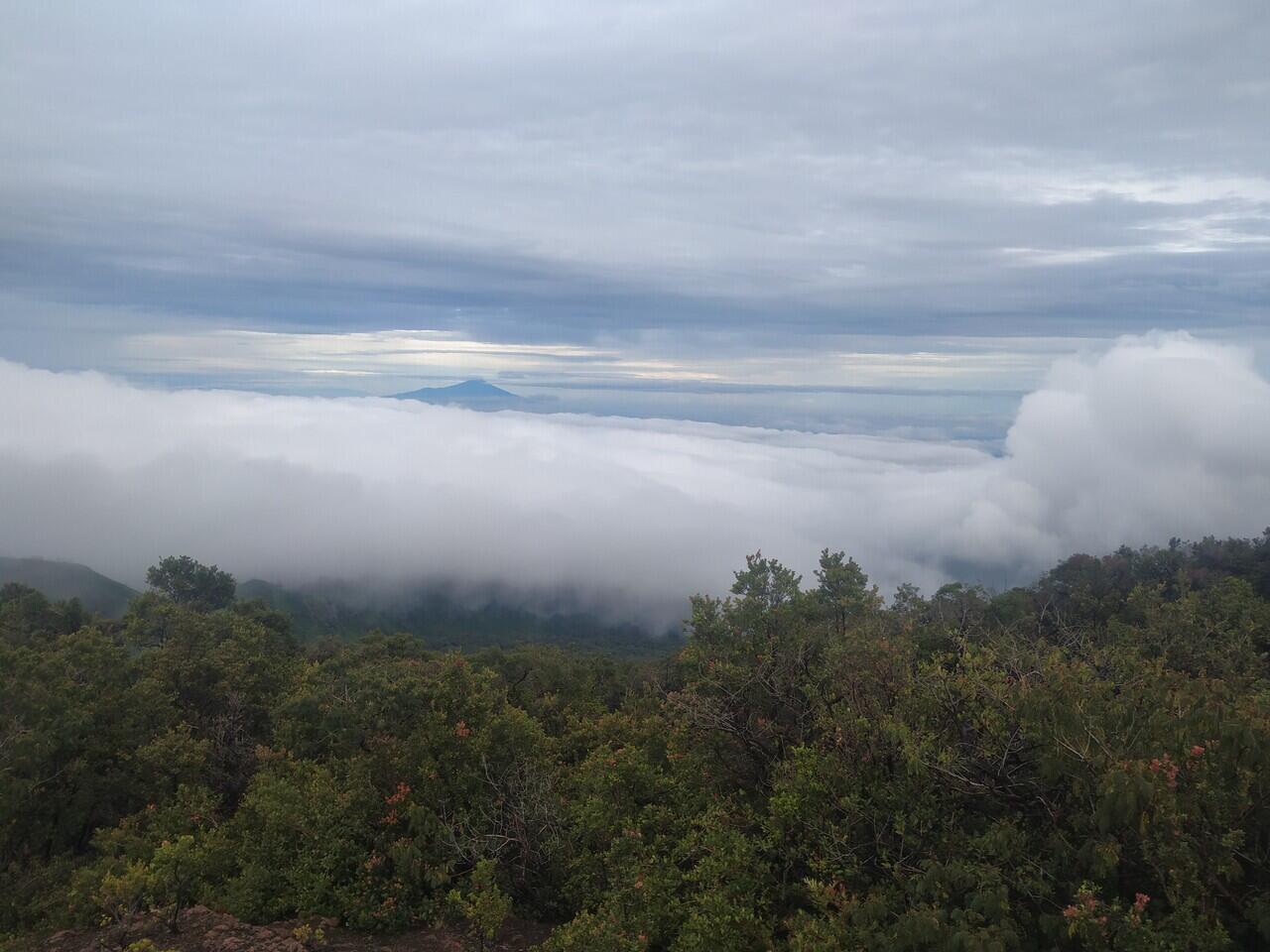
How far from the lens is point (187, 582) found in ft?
221

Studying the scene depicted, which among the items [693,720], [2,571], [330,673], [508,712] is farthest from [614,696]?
[2,571]

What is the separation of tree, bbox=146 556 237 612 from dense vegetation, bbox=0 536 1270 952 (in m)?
45.3

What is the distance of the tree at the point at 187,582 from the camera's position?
66.9m

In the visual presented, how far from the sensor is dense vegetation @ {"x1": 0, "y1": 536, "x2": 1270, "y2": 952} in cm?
948

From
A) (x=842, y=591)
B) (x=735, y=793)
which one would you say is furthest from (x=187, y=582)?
(x=735, y=793)

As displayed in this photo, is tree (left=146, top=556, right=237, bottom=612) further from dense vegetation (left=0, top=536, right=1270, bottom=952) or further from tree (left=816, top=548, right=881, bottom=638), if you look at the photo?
tree (left=816, top=548, right=881, bottom=638)

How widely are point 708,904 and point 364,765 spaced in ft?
28.6

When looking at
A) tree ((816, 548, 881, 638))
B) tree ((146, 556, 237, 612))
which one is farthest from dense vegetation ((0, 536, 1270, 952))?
tree ((146, 556, 237, 612))

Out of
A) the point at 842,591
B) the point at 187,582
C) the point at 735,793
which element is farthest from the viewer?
the point at 187,582

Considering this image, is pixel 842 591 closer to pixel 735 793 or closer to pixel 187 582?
pixel 735 793

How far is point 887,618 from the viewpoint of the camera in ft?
61.2

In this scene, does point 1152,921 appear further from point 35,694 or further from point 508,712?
point 35,694

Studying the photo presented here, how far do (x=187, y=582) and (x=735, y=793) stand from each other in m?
66.3

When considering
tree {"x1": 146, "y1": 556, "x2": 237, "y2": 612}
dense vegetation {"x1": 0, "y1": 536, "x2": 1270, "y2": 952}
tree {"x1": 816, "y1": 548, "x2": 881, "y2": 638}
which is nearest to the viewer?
dense vegetation {"x1": 0, "y1": 536, "x2": 1270, "y2": 952}
